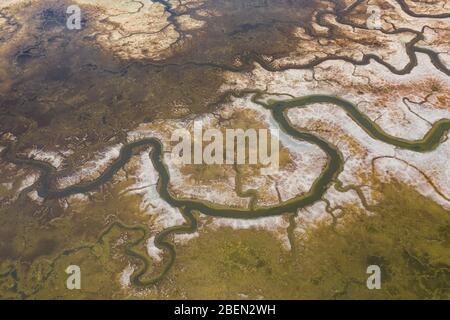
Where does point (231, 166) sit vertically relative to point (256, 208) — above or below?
above

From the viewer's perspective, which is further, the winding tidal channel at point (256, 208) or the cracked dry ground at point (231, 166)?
the winding tidal channel at point (256, 208)

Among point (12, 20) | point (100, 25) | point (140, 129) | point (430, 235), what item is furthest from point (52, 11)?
point (430, 235)

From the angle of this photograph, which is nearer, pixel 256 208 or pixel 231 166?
pixel 256 208
